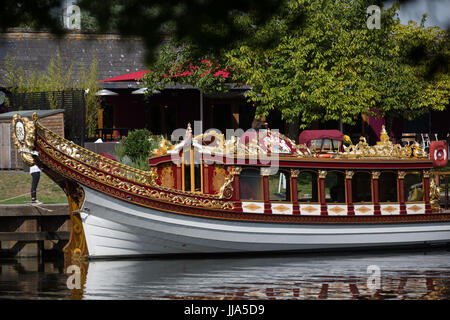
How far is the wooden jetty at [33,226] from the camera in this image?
17781 millimetres

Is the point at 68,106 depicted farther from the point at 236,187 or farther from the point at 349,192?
the point at 349,192

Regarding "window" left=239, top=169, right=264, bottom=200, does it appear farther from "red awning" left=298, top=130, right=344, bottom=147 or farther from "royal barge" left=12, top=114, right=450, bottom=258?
"red awning" left=298, top=130, right=344, bottom=147

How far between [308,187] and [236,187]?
6.45 metres

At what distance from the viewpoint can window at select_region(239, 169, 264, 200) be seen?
55.7 feet

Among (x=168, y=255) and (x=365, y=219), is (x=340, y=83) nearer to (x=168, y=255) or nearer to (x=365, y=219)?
(x=365, y=219)

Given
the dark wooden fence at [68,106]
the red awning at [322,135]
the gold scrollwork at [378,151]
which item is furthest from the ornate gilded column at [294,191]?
the dark wooden fence at [68,106]

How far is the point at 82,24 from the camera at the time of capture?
4928 cm

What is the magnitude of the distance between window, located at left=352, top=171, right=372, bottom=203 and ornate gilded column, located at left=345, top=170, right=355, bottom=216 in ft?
1.16

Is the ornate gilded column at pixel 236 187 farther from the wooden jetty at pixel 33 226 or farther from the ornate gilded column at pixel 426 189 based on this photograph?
the ornate gilded column at pixel 426 189

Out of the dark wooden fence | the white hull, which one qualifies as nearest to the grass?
the dark wooden fence

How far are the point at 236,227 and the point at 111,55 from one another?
21661 mm

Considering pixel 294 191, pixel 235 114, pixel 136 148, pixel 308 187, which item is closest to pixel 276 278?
pixel 294 191

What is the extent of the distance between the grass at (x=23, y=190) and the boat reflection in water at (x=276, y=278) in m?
5.14

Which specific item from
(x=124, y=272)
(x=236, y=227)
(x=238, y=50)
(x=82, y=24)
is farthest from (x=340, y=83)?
(x=82, y=24)
